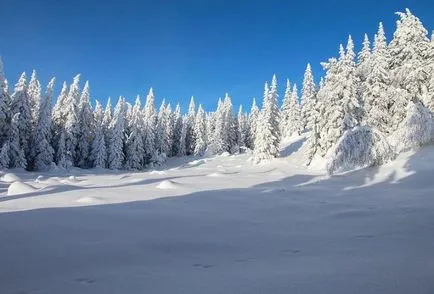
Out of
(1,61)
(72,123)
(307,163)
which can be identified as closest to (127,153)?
(72,123)

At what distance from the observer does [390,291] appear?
5.80 meters

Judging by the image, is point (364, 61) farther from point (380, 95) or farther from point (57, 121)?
point (57, 121)

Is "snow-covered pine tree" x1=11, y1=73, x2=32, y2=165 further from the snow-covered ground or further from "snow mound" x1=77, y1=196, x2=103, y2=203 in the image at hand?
"snow mound" x1=77, y1=196, x2=103, y2=203

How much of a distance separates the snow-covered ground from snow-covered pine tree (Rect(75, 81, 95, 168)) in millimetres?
50018

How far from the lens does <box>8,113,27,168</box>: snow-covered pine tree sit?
173 ft

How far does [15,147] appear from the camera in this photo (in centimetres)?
5269

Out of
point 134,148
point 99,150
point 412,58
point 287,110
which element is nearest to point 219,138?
point 287,110

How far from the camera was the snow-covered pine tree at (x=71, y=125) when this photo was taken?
6244 centimetres

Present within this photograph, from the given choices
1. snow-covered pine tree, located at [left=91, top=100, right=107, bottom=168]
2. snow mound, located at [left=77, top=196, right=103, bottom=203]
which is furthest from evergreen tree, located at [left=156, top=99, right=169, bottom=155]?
A: snow mound, located at [left=77, top=196, right=103, bottom=203]

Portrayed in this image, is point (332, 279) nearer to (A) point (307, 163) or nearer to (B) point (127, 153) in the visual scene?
(A) point (307, 163)

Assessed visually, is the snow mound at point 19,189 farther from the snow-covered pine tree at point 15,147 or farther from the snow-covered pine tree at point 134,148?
the snow-covered pine tree at point 134,148

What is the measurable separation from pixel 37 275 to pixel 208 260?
349 centimetres

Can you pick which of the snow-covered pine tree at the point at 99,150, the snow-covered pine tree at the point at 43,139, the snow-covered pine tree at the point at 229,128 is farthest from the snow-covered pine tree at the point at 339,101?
the snow-covered pine tree at the point at 229,128

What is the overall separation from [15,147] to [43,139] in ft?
17.7
